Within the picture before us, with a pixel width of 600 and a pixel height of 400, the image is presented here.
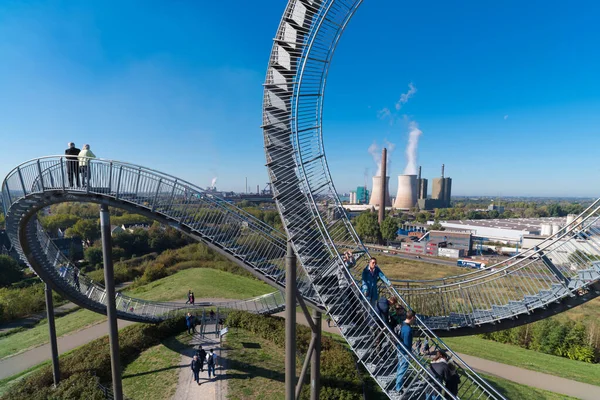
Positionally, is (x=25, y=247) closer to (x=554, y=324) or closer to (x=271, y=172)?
(x=271, y=172)

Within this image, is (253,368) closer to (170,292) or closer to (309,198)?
(309,198)

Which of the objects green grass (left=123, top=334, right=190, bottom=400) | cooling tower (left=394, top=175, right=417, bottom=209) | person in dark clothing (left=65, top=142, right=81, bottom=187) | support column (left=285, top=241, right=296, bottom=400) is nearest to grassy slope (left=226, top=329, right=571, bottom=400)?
green grass (left=123, top=334, right=190, bottom=400)

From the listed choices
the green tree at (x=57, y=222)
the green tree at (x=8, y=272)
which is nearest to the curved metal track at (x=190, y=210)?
the green tree at (x=8, y=272)

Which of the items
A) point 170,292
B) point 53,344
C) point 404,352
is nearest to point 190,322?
point 53,344

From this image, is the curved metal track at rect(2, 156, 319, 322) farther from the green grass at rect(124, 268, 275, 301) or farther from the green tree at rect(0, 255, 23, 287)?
the green tree at rect(0, 255, 23, 287)

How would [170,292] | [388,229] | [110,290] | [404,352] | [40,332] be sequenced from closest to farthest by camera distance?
[404,352], [110,290], [40,332], [170,292], [388,229]

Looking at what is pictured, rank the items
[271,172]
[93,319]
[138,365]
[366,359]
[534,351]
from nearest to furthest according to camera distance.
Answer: [366,359]
[271,172]
[138,365]
[534,351]
[93,319]

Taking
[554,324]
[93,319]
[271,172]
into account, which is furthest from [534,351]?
[93,319]
